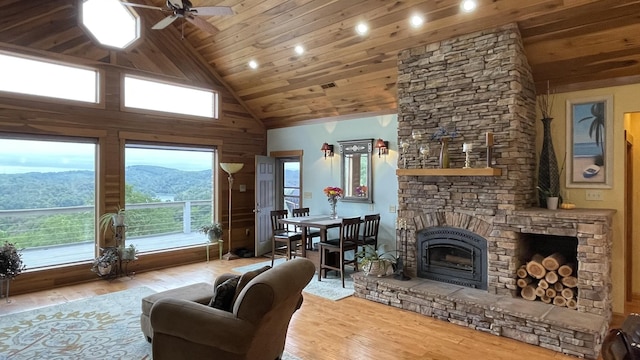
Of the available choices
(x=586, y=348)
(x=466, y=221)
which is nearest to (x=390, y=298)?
(x=466, y=221)

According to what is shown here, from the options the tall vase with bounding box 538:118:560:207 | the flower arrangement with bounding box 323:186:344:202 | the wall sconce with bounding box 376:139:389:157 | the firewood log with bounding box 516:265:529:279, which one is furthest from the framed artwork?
the flower arrangement with bounding box 323:186:344:202

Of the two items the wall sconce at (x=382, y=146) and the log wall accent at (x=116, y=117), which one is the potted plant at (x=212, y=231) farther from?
the wall sconce at (x=382, y=146)

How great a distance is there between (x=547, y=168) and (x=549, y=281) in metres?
1.33

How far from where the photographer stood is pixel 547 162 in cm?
452

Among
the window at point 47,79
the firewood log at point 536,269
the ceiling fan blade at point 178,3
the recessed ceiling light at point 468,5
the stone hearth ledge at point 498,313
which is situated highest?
Answer: the ceiling fan blade at point 178,3

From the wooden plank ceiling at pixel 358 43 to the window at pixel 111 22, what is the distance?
0.67 feet

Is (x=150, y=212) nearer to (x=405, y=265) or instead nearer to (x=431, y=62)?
(x=405, y=265)

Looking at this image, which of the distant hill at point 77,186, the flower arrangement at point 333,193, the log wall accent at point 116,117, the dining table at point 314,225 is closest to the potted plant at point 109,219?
the log wall accent at point 116,117

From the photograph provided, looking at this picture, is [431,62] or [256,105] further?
[256,105]

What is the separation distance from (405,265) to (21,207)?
17.1 feet

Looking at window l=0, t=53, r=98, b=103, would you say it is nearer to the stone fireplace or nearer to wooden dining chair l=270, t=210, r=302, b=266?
wooden dining chair l=270, t=210, r=302, b=266

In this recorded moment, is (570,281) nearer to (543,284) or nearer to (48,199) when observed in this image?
(543,284)

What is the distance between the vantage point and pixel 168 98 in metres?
6.66

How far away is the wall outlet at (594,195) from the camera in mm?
4329
